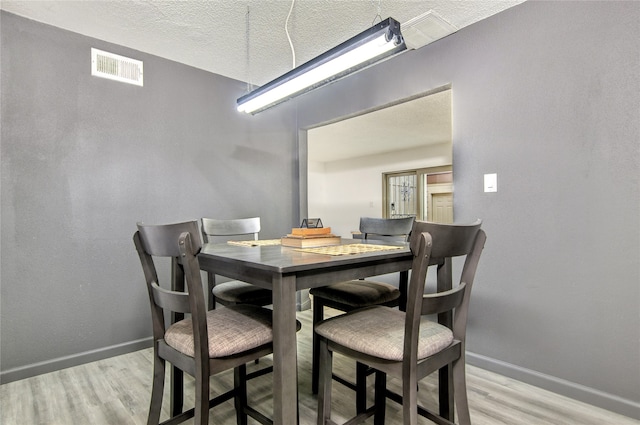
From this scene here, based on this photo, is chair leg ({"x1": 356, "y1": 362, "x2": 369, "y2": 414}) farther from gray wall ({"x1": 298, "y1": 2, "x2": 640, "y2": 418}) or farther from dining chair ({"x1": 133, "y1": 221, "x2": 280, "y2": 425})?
gray wall ({"x1": 298, "y1": 2, "x2": 640, "y2": 418})

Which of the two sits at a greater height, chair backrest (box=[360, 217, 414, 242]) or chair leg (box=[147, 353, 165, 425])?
chair backrest (box=[360, 217, 414, 242])

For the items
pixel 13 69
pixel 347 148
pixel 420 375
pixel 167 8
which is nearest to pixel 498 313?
pixel 420 375

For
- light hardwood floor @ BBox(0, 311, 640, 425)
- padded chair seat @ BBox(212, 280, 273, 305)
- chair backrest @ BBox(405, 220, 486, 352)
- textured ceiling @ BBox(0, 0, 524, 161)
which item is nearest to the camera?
chair backrest @ BBox(405, 220, 486, 352)

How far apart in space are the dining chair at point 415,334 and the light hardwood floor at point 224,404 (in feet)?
1.56

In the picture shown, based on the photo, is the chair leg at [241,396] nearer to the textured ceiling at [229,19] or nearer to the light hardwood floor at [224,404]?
the light hardwood floor at [224,404]

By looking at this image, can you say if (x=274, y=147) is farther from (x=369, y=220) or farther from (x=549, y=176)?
(x=549, y=176)

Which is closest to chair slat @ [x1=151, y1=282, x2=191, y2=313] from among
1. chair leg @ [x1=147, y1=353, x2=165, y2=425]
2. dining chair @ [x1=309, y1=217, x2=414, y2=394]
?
chair leg @ [x1=147, y1=353, x2=165, y2=425]

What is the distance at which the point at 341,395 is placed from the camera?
1.75m

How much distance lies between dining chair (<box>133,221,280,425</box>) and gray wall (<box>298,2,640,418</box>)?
1.57m

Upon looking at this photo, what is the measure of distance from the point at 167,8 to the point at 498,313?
9.23 feet

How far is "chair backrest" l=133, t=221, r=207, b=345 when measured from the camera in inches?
40.5

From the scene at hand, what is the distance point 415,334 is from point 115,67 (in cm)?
269

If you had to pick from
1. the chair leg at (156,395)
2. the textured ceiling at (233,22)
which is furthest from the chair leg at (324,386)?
the textured ceiling at (233,22)

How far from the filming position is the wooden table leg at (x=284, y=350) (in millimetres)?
1011
